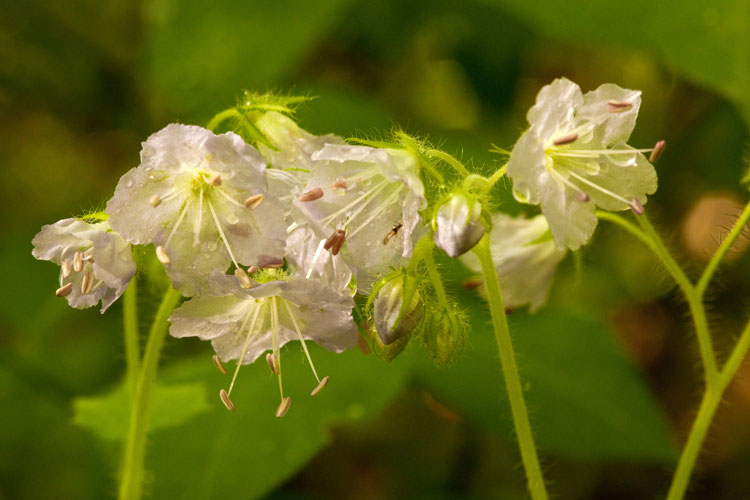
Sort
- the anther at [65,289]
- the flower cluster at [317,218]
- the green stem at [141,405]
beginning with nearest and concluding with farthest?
the flower cluster at [317,218], the anther at [65,289], the green stem at [141,405]

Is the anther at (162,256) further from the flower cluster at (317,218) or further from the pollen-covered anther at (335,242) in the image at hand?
the pollen-covered anther at (335,242)

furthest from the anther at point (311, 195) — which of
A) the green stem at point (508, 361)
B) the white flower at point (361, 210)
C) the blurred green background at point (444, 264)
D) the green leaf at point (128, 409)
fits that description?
the green leaf at point (128, 409)

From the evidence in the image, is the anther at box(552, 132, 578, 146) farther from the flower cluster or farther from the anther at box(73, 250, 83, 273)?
the anther at box(73, 250, 83, 273)

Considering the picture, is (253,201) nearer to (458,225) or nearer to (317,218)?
(317,218)

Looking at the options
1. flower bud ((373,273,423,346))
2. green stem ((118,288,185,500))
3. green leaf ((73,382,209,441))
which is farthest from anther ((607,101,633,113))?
green leaf ((73,382,209,441))

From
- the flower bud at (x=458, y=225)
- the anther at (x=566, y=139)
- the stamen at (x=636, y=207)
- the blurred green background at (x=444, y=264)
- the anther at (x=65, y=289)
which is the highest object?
the anther at (x=566, y=139)

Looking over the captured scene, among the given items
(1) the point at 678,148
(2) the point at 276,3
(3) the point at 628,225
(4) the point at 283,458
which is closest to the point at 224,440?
(4) the point at 283,458

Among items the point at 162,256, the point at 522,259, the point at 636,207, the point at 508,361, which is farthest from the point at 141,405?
the point at 636,207
